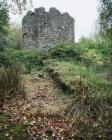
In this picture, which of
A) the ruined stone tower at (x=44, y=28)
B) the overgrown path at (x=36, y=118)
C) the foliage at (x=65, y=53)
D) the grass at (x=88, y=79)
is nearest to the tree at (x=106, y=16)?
the grass at (x=88, y=79)

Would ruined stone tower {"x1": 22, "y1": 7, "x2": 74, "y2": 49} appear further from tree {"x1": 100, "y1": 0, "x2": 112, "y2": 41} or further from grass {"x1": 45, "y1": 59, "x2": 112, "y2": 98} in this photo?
tree {"x1": 100, "y1": 0, "x2": 112, "y2": 41}

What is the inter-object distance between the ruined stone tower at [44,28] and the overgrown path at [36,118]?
12.0 metres

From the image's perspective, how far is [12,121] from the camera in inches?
341

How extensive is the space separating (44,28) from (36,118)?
14937 mm

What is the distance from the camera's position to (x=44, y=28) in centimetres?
2341

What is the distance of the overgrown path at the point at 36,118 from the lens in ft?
26.9

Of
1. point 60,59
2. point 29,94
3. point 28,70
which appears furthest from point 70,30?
point 29,94

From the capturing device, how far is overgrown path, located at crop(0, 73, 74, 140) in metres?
8.20

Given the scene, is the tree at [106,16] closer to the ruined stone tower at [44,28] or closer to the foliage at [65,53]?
the foliage at [65,53]

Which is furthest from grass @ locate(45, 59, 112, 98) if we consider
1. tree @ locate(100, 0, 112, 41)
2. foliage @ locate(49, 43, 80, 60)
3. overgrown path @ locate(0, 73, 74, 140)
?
foliage @ locate(49, 43, 80, 60)

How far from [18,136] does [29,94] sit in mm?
3006

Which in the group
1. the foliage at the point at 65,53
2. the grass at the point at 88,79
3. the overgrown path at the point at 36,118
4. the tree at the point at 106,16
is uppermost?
the tree at the point at 106,16

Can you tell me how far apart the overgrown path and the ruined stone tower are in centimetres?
1200

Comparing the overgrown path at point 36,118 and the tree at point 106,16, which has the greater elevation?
the tree at point 106,16
